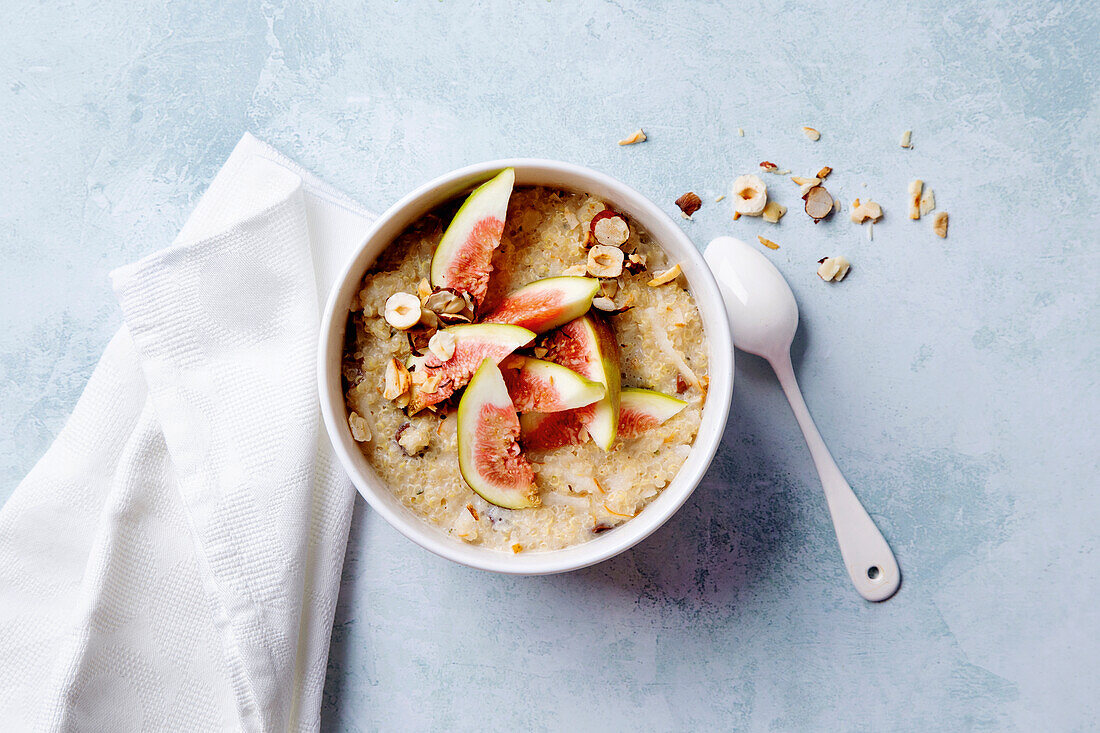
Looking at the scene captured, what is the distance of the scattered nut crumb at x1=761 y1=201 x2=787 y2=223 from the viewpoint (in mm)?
1567

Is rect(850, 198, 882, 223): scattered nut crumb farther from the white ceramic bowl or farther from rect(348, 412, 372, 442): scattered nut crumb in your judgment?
rect(348, 412, 372, 442): scattered nut crumb

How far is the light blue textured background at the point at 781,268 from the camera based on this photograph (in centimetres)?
158

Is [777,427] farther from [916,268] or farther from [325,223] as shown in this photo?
[325,223]

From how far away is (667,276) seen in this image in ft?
4.27

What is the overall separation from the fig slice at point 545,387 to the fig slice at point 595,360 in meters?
0.03

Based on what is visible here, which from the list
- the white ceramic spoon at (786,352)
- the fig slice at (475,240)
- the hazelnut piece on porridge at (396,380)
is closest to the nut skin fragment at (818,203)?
the white ceramic spoon at (786,352)

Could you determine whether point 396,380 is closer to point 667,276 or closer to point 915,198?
point 667,276

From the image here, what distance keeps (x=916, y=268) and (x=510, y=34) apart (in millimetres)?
996

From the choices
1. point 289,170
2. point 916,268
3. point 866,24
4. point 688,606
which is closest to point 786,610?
point 688,606

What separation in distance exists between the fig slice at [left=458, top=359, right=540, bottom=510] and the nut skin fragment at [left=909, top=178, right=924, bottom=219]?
989 millimetres

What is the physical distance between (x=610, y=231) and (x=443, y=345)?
348 mm

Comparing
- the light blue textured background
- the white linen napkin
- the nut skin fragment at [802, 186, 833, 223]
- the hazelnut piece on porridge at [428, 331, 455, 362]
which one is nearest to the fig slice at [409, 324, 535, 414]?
the hazelnut piece on porridge at [428, 331, 455, 362]

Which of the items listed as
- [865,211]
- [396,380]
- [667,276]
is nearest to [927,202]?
[865,211]

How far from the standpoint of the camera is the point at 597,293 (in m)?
1.27
